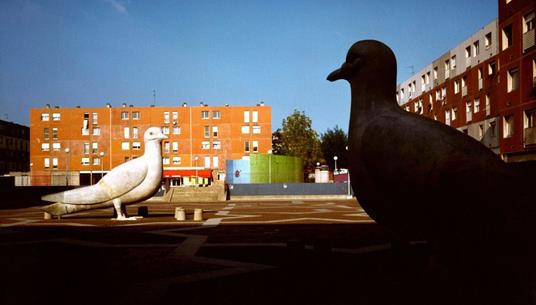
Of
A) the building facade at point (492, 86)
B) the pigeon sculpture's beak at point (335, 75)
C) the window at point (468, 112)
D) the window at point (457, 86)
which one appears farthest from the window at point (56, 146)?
the pigeon sculpture's beak at point (335, 75)

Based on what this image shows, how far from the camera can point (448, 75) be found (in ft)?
145

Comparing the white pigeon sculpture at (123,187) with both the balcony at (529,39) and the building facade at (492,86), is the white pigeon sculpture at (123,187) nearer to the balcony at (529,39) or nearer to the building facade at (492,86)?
the building facade at (492,86)

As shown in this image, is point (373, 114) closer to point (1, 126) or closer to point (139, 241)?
point (139, 241)

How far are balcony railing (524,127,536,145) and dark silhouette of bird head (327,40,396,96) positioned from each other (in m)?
23.7

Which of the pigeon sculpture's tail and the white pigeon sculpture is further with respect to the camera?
the pigeon sculpture's tail

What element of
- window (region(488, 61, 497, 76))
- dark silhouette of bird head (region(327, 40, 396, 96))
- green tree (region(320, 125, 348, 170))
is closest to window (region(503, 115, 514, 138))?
window (region(488, 61, 497, 76))

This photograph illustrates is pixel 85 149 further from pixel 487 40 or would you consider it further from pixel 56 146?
pixel 487 40

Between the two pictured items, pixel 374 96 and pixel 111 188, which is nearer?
pixel 374 96

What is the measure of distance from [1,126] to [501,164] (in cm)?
8581

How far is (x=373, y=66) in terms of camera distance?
218 inches

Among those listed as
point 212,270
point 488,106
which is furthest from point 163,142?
point 212,270

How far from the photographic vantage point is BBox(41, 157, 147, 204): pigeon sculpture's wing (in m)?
16.1

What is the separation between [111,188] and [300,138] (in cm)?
5015

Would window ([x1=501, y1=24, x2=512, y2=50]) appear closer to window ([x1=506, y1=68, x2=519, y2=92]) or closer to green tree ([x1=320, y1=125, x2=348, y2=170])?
window ([x1=506, y1=68, x2=519, y2=92])
